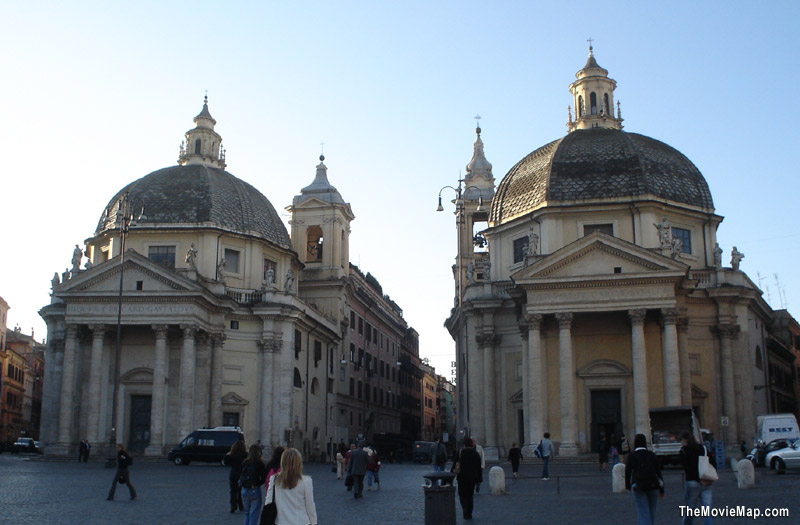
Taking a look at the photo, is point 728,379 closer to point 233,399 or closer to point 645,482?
point 233,399

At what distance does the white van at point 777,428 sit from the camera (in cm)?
4041

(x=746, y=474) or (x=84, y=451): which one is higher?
(x=746, y=474)

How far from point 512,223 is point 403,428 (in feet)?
152

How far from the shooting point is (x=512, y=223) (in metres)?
50.5

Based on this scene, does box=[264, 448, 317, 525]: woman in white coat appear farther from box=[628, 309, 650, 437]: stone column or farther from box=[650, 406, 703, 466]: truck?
box=[628, 309, 650, 437]: stone column

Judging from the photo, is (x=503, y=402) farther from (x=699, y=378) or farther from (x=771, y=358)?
(x=771, y=358)

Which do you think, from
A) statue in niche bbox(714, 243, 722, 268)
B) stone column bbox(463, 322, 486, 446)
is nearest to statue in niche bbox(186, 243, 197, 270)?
stone column bbox(463, 322, 486, 446)

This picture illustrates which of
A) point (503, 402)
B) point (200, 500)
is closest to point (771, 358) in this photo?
point (503, 402)

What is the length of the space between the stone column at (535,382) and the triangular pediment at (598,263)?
221cm

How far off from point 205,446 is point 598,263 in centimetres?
2075

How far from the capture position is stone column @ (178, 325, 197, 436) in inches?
1887

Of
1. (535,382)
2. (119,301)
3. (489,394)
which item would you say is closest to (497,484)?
(535,382)

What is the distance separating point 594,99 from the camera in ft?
183

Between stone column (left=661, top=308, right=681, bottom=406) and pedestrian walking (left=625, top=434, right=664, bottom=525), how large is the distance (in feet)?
96.1
